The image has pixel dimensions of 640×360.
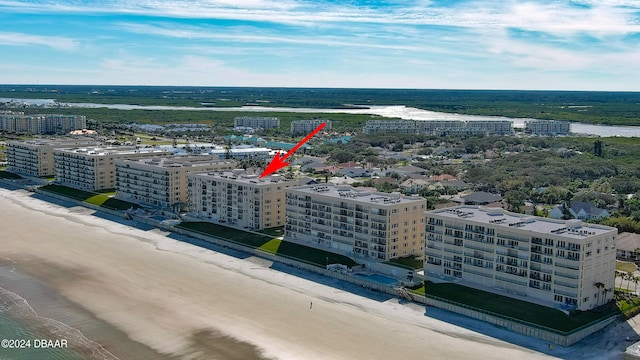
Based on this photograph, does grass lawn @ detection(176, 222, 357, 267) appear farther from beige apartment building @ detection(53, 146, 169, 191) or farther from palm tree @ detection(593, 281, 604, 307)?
beige apartment building @ detection(53, 146, 169, 191)

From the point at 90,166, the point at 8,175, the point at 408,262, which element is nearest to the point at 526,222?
the point at 408,262

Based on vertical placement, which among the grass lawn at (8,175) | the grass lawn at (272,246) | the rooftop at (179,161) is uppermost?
the rooftop at (179,161)

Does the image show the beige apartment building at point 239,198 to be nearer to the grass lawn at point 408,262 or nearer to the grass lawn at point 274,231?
the grass lawn at point 274,231

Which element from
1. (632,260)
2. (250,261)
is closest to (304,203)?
(250,261)

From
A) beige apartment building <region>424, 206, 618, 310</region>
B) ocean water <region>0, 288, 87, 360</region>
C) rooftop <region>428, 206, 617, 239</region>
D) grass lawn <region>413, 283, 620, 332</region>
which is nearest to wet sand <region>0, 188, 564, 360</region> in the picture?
ocean water <region>0, 288, 87, 360</region>

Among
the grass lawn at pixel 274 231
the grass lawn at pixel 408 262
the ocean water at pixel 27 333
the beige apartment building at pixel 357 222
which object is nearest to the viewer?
the ocean water at pixel 27 333

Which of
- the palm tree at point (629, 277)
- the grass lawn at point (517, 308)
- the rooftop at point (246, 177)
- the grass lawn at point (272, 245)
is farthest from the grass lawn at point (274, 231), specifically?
the palm tree at point (629, 277)
